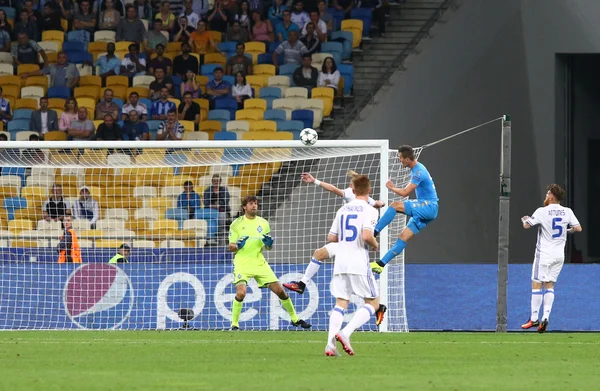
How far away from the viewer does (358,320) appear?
12562mm

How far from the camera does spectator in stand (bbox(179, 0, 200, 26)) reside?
26703 millimetres

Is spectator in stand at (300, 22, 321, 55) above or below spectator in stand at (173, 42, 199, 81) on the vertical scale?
above

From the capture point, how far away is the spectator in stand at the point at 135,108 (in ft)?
79.6

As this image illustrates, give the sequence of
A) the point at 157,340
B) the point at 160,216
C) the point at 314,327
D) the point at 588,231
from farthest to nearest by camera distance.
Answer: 1. the point at 588,231
2. the point at 160,216
3. the point at 314,327
4. the point at 157,340

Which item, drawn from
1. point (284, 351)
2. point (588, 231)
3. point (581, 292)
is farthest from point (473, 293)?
point (588, 231)

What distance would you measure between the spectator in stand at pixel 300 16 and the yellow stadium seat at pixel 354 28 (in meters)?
0.77

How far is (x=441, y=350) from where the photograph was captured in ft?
45.5

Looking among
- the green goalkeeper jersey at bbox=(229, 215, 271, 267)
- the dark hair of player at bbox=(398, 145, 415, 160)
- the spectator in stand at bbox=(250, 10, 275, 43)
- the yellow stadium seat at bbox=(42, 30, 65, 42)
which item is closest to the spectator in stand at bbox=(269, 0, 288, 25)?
the spectator in stand at bbox=(250, 10, 275, 43)

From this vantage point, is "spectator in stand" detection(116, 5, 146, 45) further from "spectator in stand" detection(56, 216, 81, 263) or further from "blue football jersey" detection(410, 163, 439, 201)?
"blue football jersey" detection(410, 163, 439, 201)

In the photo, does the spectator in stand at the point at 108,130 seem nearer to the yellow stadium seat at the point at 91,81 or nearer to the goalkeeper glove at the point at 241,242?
the yellow stadium seat at the point at 91,81

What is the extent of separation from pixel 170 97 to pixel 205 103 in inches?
27.2

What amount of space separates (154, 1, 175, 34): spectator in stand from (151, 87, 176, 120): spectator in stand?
8.46 ft

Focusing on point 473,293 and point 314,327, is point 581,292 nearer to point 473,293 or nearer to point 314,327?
point 473,293

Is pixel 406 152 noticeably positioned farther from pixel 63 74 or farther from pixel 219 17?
pixel 63 74
